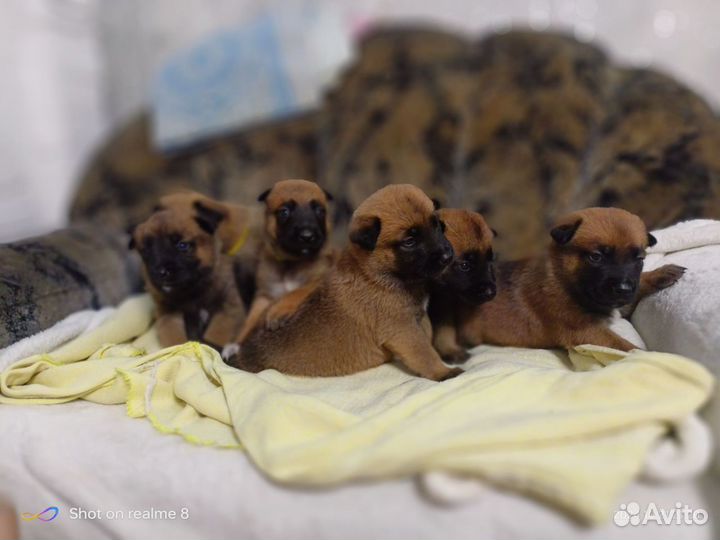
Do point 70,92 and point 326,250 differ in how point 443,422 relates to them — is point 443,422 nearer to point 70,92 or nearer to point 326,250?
point 326,250

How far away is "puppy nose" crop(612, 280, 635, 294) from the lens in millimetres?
1330

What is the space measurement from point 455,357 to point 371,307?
0.98ft

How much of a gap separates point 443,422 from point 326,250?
783 millimetres

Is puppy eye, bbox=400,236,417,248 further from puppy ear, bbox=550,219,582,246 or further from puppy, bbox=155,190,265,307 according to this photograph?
puppy, bbox=155,190,265,307

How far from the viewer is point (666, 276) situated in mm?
1474

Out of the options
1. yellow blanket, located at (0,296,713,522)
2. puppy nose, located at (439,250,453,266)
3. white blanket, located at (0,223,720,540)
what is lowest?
white blanket, located at (0,223,720,540)

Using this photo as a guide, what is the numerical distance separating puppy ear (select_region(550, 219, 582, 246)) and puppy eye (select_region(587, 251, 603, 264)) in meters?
0.07

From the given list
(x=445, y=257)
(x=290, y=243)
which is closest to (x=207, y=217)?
(x=290, y=243)

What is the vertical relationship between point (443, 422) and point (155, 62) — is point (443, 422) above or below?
below

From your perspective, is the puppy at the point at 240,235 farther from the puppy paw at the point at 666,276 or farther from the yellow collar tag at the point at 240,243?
the puppy paw at the point at 666,276

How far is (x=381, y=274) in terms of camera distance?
4.83ft

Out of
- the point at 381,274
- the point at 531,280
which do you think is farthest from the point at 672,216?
the point at 381,274

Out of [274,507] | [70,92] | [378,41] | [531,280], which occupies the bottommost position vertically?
[274,507]

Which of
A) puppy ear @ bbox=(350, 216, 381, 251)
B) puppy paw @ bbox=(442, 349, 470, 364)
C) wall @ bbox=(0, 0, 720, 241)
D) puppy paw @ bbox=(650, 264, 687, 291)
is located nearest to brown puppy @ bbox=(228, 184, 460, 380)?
A: puppy ear @ bbox=(350, 216, 381, 251)
